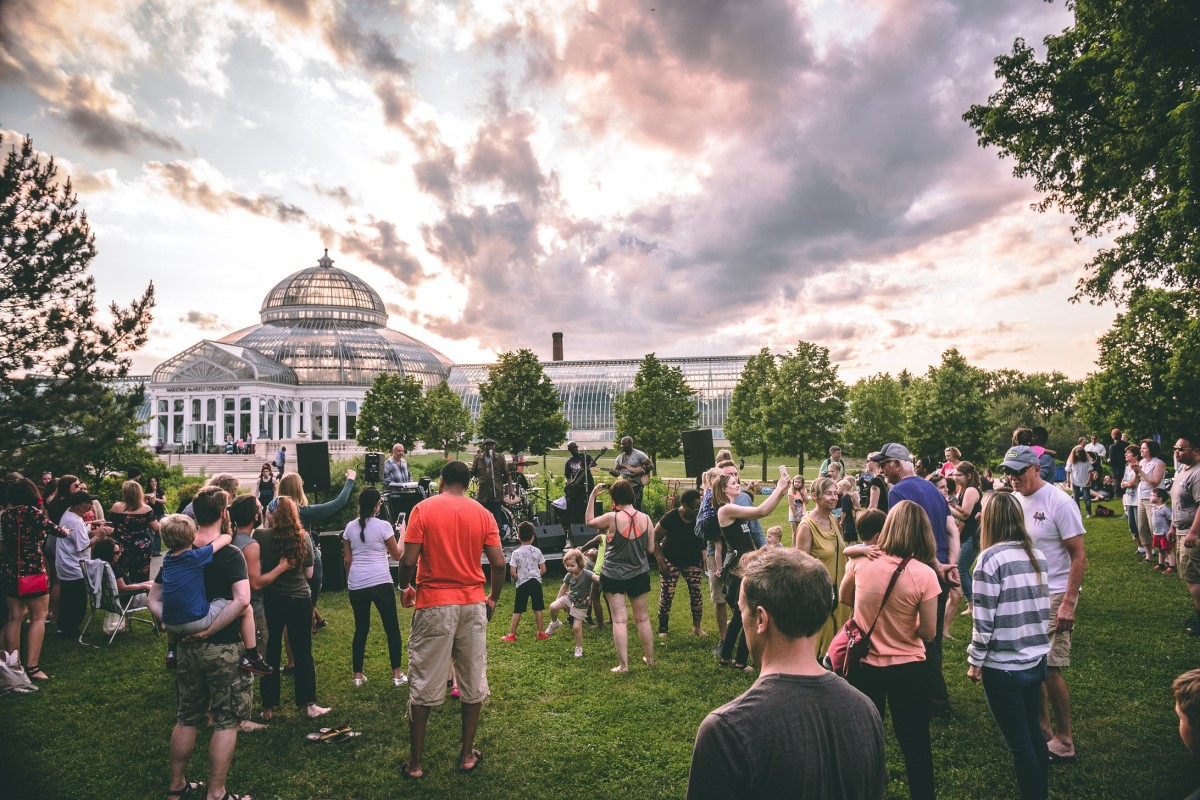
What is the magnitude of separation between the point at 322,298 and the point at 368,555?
71163mm

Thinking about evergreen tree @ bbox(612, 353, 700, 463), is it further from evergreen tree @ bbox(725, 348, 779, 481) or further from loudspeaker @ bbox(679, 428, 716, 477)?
loudspeaker @ bbox(679, 428, 716, 477)

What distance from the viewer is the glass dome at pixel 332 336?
194 feet

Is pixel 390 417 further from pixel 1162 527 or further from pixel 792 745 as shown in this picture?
pixel 792 745

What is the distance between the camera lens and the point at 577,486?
39.4ft

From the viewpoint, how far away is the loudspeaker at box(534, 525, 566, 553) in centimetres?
1141

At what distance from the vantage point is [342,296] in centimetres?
7019

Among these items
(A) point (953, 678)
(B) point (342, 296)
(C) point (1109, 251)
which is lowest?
(A) point (953, 678)

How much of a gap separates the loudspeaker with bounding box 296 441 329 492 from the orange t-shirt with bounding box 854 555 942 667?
42.3ft

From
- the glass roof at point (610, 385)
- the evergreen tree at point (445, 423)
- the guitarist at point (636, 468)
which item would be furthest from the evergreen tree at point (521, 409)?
the guitarist at point (636, 468)

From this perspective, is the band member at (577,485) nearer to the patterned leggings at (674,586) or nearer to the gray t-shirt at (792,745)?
the patterned leggings at (674,586)

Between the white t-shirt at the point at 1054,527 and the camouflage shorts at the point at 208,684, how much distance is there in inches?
219

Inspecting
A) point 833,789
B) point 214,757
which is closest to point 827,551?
point 833,789

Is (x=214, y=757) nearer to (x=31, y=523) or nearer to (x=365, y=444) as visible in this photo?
(x=31, y=523)

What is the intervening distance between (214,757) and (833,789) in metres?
4.05
